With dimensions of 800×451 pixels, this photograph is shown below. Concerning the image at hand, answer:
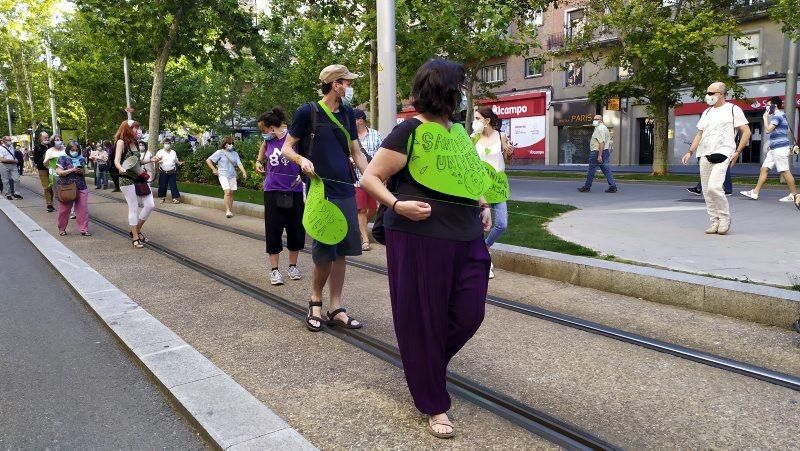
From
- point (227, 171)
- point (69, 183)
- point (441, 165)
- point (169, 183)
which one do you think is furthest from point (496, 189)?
point (169, 183)

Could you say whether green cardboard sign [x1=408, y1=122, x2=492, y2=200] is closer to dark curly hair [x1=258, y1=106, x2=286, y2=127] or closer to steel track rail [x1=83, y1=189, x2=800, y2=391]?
steel track rail [x1=83, y1=189, x2=800, y2=391]

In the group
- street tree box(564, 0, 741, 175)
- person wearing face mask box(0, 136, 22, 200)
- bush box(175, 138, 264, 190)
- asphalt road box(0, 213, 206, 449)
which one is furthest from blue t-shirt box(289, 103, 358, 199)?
person wearing face mask box(0, 136, 22, 200)

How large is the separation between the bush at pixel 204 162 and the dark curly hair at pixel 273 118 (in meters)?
11.9

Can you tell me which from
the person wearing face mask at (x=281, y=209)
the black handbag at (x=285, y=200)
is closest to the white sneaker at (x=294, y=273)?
the person wearing face mask at (x=281, y=209)

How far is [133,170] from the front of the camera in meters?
9.01

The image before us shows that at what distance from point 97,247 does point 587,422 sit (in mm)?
8357

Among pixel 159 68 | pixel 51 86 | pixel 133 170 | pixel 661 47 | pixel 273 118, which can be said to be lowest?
pixel 133 170

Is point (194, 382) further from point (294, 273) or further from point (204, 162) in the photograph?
point (204, 162)

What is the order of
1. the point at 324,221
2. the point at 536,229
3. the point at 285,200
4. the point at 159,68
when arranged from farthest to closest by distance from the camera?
the point at 159,68
the point at 536,229
the point at 285,200
the point at 324,221

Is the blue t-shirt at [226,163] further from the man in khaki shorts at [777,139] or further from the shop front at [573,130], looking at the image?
the shop front at [573,130]

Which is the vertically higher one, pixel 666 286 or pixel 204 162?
pixel 204 162

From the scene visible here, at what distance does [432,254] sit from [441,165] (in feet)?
1.43

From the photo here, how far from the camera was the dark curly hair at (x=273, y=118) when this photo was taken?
675 cm

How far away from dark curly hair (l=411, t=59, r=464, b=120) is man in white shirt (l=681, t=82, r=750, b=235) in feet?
17.9
